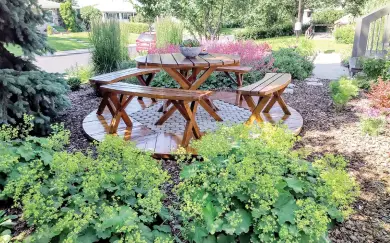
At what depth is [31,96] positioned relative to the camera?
3449 millimetres

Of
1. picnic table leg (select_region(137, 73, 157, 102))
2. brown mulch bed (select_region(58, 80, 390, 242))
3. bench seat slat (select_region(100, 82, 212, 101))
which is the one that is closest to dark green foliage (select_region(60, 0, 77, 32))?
brown mulch bed (select_region(58, 80, 390, 242))

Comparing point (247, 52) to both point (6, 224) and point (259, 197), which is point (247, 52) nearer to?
point (259, 197)

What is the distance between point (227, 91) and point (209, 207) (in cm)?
423

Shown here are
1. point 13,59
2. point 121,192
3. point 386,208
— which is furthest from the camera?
point 13,59

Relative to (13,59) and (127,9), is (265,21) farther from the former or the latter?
(13,59)

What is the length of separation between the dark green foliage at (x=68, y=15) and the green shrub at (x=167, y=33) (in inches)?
774

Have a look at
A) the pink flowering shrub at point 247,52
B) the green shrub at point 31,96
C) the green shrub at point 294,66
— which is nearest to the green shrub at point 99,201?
the green shrub at point 31,96

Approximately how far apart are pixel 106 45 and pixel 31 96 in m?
2.86

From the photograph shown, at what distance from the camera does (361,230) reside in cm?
195

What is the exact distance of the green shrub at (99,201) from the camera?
4.82ft

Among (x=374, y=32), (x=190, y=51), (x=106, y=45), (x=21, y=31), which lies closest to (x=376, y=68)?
(x=374, y=32)

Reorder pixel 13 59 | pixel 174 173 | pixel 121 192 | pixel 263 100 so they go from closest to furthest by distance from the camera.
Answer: pixel 121 192, pixel 174 173, pixel 263 100, pixel 13 59

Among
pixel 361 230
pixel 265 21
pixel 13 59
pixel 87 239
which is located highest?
pixel 265 21

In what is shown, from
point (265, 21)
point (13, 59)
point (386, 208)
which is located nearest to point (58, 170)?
Answer: point (386, 208)
